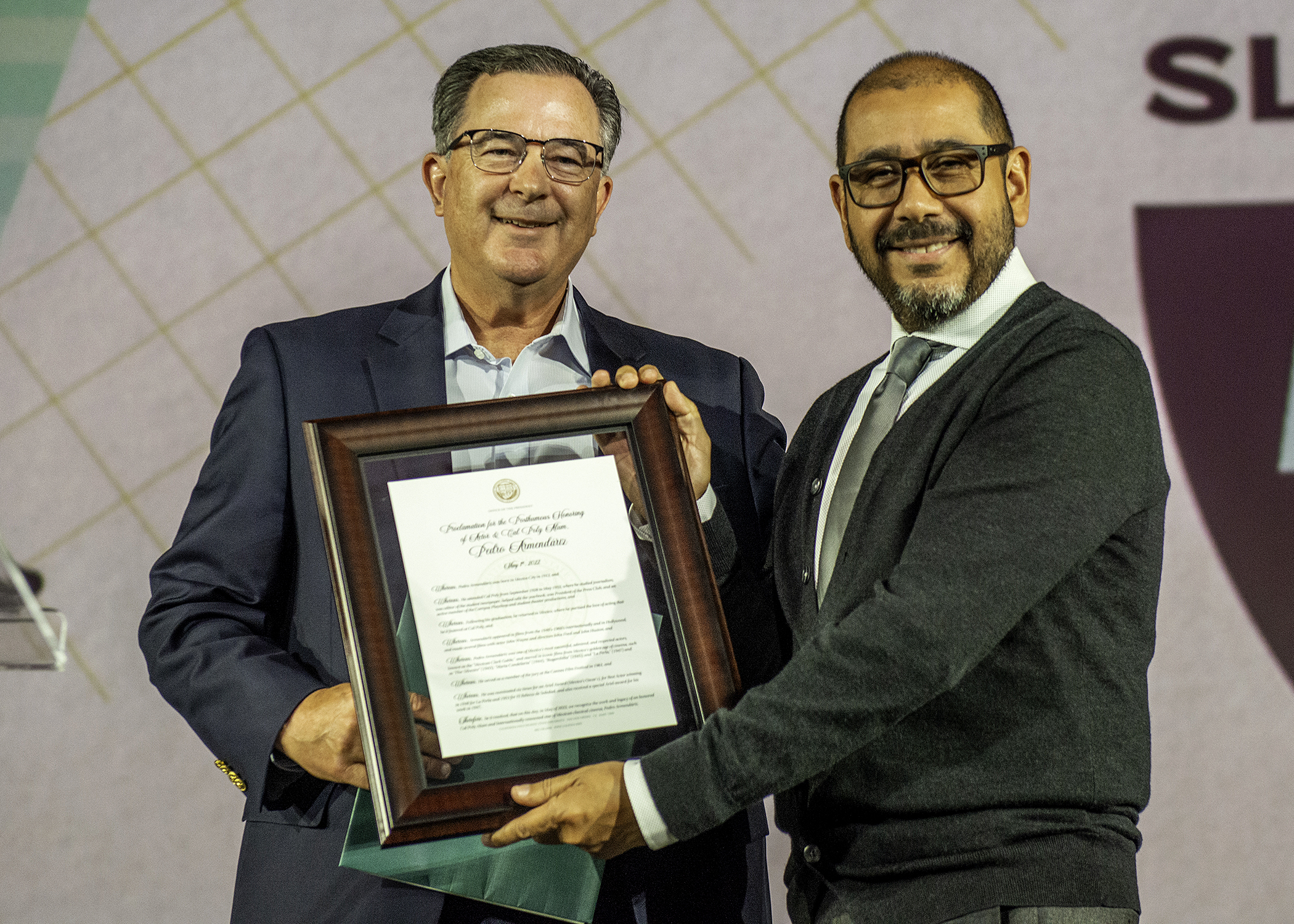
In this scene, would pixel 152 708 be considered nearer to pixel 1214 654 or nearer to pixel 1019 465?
pixel 1019 465

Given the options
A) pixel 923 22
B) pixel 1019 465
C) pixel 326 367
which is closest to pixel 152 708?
pixel 326 367

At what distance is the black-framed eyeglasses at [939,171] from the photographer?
62.3 inches

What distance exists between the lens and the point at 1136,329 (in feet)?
8.96

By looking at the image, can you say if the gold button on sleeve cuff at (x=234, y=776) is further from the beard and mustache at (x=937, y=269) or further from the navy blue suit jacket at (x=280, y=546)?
the beard and mustache at (x=937, y=269)

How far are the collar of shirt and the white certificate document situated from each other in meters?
0.45

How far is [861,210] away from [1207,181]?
1.54m

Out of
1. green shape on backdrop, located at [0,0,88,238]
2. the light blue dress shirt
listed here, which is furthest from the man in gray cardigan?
green shape on backdrop, located at [0,0,88,238]

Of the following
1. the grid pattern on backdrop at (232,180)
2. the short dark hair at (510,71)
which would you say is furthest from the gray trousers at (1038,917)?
the grid pattern on backdrop at (232,180)

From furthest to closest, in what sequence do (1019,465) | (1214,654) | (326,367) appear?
1. (1214,654)
2. (326,367)
3. (1019,465)

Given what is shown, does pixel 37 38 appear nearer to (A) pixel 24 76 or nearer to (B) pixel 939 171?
(A) pixel 24 76

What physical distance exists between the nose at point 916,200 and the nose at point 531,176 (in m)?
0.56

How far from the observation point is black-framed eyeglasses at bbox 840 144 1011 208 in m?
1.58

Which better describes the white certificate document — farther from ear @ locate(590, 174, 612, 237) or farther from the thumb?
ear @ locate(590, 174, 612, 237)

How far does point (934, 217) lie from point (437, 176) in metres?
0.82
